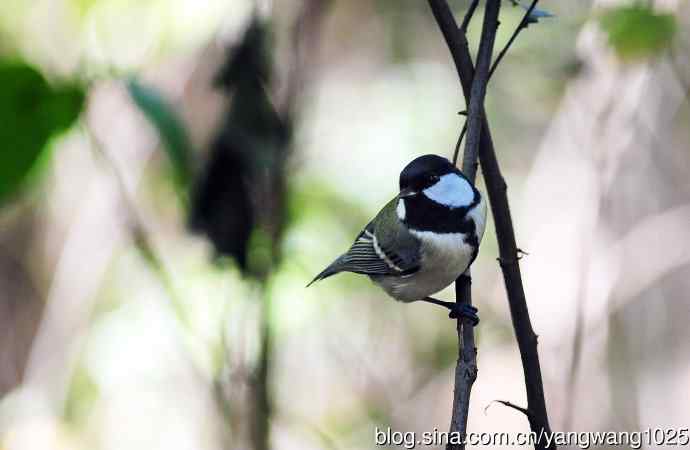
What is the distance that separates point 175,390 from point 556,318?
6.69 feet

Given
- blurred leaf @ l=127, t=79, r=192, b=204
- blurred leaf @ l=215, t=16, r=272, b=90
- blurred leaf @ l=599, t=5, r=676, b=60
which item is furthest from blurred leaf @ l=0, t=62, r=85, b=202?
blurred leaf @ l=599, t=5, r=676, b=60

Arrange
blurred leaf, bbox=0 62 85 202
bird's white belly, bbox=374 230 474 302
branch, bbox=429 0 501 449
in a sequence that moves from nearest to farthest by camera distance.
→ blurred leaf, bbox=0 62 85 202 < branch, bbox=429 0 501 449 < bird's white belly, bbox=374 230 474 302

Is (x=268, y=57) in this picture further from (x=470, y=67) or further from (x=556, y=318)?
(x=556, y=318)

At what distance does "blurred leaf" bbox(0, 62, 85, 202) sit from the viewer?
1464 mm

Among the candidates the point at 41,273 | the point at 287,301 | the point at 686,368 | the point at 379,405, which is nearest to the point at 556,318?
the point at 686,368

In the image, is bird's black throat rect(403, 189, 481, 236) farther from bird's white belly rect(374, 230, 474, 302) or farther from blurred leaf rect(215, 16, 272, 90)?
blurred leaf rect(215, 16, 272, 90)

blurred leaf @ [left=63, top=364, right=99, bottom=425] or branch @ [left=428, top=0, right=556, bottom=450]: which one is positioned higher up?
branch @ [left=428, top=0, right=556, bottom=450]

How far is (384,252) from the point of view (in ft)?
8.82

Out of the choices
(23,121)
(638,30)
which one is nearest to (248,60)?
(23,121)

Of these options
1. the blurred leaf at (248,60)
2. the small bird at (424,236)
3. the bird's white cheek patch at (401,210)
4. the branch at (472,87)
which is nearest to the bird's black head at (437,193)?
the small bird at (424,236)

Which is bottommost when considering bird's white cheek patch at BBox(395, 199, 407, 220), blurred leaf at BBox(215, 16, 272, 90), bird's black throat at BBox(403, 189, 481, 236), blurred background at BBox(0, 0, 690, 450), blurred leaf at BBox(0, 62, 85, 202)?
blurred background at BBox(0, 0, 690, 450)

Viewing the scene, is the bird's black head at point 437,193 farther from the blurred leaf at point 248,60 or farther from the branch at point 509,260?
the blurred leaf at point 248,60

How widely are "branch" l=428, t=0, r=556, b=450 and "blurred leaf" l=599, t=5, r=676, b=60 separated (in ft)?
3.56

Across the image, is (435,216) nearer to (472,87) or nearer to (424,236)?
(424,236)
